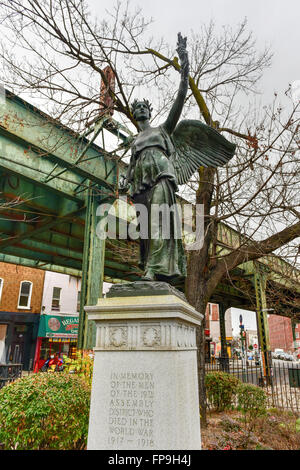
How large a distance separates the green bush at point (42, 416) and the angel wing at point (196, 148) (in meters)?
3.98

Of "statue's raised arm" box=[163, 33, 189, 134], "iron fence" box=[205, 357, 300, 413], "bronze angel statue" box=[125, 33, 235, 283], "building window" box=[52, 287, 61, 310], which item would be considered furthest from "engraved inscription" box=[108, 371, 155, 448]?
"building window" box=[52, 287, 61, 310]

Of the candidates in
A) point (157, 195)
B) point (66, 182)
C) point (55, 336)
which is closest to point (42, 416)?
point (157, 195)

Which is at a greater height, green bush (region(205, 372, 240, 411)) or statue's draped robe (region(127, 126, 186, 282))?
statue's draped robe (region(127, 126, 186, 282))

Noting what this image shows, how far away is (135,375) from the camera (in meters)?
3.46

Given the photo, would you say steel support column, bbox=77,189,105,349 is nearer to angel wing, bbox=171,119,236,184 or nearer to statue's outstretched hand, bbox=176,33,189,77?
angel wing, bbox=171,119,236,184

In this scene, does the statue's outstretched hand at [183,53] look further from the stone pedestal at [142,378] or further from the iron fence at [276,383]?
the iron fence at [276,383]

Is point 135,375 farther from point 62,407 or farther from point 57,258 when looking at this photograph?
point 57,258

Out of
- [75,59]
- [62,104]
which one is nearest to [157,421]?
[62,104]

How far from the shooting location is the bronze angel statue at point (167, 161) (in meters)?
4.29

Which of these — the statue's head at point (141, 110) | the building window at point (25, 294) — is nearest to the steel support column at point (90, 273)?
the statue's head at point (141, 110)

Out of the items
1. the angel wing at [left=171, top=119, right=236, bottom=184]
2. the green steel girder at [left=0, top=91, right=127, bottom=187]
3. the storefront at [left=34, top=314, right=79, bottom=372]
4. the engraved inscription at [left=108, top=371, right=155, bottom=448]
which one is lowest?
the engraved inscription at [left=108, top=371, right=155, bottom=448]

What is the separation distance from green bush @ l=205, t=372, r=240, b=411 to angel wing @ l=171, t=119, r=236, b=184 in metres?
7.25

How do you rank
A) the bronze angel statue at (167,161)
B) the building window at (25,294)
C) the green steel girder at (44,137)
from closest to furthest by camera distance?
the bronze angel statue at (167,161), the green steel girder at (44,137), the building window at (25,294)

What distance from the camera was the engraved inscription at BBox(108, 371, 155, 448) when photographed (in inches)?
129
